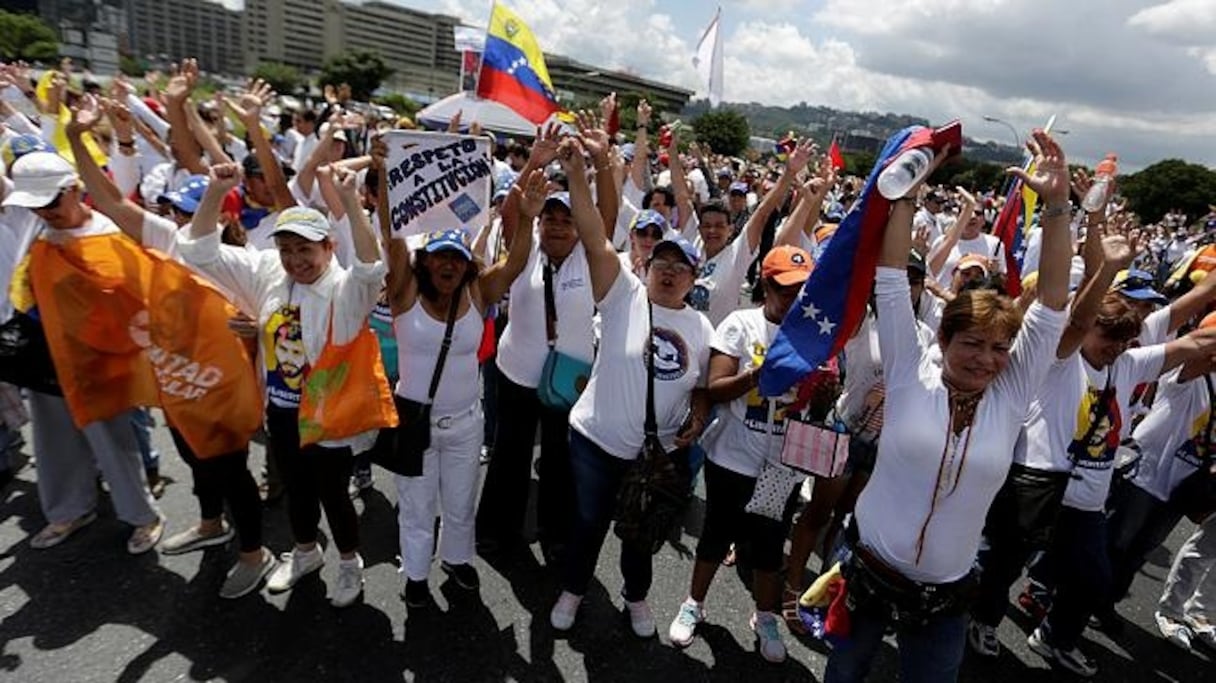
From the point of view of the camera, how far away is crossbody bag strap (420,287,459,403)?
122 inches

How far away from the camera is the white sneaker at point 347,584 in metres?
3.32

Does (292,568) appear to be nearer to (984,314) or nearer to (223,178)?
(223,178)

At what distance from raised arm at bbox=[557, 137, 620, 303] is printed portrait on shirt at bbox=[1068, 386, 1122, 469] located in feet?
7.46

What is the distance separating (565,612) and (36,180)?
3.24 meters

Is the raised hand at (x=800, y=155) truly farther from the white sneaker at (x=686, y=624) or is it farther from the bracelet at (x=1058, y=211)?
the white sneaker at (x=686, y=624)

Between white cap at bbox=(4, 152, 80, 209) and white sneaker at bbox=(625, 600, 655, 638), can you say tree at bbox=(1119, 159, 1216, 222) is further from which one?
white cap at bbox=(4, 152, 80, 209)

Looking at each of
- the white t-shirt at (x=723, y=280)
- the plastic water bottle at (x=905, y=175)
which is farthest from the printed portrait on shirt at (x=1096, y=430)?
the white t-shirt at (x=723, y=280)

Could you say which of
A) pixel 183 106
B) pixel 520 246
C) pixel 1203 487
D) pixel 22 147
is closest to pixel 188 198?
pixel 22 147

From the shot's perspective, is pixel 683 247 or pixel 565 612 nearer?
pixel 683 247

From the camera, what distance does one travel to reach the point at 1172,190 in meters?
52.4

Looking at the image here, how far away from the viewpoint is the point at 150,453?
4219 mm

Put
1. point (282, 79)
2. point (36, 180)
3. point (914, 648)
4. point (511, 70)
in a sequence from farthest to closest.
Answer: point (282, 79) → point (511, 70) → point (36, 180) → point (914, 648)

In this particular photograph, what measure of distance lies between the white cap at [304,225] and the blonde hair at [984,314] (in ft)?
8.48

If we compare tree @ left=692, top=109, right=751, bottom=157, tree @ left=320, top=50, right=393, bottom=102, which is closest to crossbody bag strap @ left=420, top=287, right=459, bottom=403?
tree @ left=692, top=109, right=751, bottom=157
